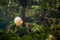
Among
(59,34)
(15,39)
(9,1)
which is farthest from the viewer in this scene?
(9,1)

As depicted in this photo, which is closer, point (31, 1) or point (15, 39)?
point (15, 39)

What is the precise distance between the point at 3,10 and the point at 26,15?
17.6 inches

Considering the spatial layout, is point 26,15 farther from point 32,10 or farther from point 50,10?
point 50,10

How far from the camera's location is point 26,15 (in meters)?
3.28

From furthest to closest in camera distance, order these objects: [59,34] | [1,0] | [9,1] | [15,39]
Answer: [9,1] < [1,0] < [59,34] < [15,39]

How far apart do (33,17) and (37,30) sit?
0.53 metres

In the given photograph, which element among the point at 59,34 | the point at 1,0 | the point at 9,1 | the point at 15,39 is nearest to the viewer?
the point at 15,39

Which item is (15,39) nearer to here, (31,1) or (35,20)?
(35,20)

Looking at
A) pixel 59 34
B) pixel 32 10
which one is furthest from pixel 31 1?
pixel 59 34

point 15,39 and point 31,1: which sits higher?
point 31,1

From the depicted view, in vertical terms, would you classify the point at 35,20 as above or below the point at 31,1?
below

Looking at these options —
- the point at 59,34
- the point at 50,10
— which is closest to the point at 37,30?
the point at 59,34

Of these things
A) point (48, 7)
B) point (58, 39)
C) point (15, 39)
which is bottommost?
point (58, 39)

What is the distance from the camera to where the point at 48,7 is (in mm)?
3217
